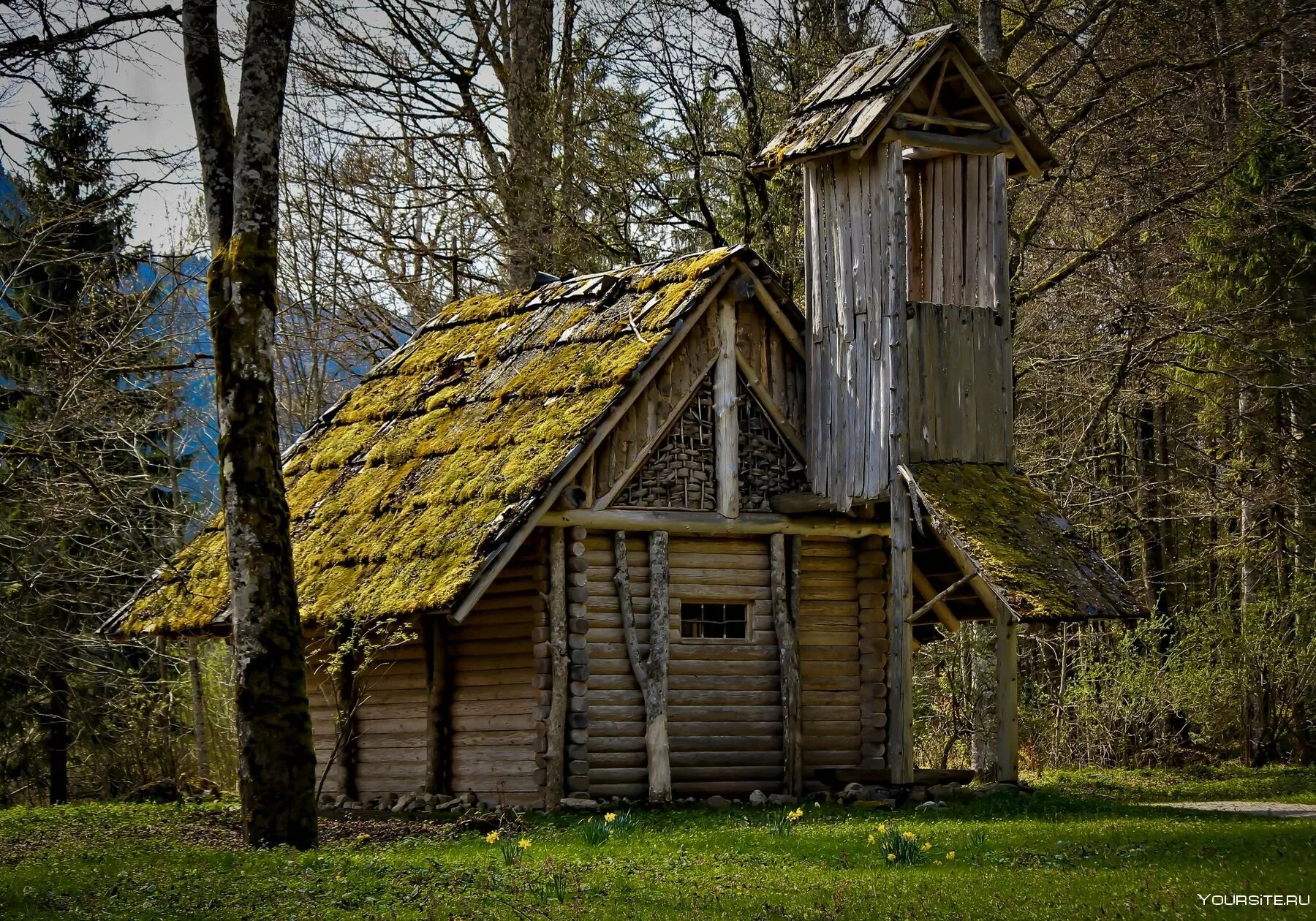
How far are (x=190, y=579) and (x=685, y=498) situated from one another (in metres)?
7.05

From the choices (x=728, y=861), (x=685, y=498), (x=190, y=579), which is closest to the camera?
(x=728, y=861)

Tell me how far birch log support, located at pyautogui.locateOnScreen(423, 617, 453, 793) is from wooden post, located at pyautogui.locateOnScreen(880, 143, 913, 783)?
5.26 m

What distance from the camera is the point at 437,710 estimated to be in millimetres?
18812

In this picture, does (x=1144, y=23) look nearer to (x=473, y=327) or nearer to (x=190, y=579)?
(x=473, y=327)

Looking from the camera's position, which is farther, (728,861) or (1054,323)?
(1054,323)

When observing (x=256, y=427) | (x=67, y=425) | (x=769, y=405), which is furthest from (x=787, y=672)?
(x=67, y=425)

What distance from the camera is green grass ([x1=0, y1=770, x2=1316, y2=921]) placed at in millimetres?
10125

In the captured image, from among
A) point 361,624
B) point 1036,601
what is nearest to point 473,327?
point 361,624

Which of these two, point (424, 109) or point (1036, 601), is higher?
point (424, 109)

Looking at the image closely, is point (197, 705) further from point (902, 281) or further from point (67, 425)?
point (902, 281)

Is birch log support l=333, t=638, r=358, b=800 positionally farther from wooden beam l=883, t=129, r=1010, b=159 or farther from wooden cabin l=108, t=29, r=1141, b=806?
wooden beam l=883, t=129, r=1010, b=159

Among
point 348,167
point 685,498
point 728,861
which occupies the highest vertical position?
point 348,167

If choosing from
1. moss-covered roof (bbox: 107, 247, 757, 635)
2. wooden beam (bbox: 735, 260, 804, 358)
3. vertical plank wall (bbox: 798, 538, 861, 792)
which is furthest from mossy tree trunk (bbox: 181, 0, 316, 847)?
vertical plank wall (bbox: 798, 538, 861, 792)

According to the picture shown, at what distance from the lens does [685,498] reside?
18609 millimetres
